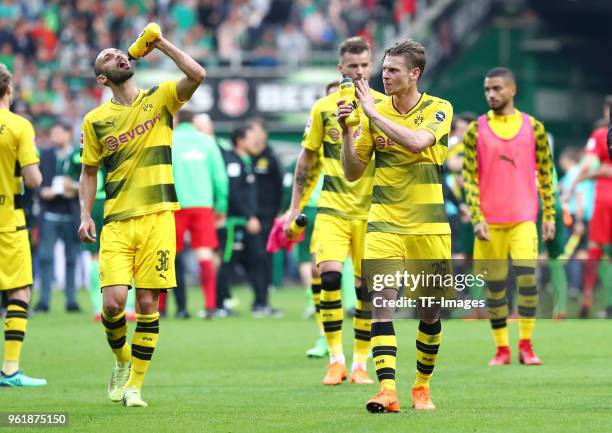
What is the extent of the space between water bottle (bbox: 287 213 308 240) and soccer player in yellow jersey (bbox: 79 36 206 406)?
1.52m

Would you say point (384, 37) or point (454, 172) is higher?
point (384, 37)

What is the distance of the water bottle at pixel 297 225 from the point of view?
10.6 meters

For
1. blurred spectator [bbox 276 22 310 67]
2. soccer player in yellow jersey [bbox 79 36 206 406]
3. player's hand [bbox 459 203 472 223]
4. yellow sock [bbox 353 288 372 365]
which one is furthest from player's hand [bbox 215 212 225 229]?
soccer player in yellow jersey [bbox 79 36 206 406]

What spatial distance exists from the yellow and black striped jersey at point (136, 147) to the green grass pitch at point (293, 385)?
1416 millimetres

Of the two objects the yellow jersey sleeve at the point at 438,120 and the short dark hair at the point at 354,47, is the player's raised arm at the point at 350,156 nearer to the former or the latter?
the yellow jersey sleeve at the point at 438,120

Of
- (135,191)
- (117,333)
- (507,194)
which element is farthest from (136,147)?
(507,194)

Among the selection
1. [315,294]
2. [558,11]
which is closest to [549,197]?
[315,294]

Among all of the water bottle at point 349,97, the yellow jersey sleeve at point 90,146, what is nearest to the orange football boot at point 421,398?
the water bottle at point 349,97

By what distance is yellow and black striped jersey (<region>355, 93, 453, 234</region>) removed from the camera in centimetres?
856

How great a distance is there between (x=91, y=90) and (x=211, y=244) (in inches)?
434

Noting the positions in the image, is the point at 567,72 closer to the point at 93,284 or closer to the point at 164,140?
the point at 93,284

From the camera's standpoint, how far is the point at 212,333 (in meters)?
15.4

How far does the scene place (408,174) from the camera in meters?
8.60

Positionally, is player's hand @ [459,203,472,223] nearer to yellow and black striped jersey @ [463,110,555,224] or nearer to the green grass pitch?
the green grass pitch
